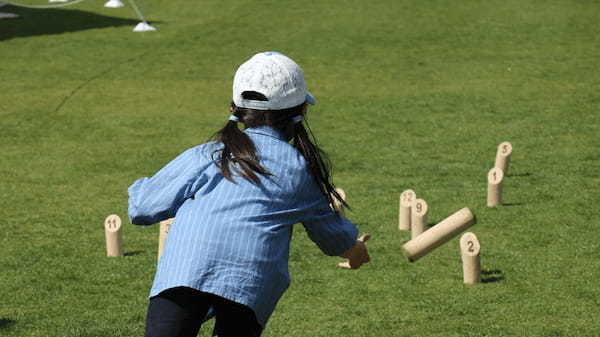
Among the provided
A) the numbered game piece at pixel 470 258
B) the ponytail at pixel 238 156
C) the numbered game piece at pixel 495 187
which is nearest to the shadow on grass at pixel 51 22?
the numbered game piece at pixel 495 187

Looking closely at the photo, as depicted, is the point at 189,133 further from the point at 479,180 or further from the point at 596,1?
the point at 596,1

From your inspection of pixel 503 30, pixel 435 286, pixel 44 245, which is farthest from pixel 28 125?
pixel 503 30

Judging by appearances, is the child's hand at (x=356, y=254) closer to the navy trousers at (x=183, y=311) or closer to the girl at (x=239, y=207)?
the girl at (x=239, y=207)

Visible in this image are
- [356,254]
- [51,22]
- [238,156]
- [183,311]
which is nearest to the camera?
[183,311]

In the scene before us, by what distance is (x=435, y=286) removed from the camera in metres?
7.25

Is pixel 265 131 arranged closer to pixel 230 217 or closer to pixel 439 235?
pixel 230 217

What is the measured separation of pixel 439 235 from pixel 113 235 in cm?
355

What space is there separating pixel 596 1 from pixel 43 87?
13.4 m

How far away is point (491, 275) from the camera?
7.48m

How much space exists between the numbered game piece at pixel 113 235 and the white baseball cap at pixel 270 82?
4840 millimetres

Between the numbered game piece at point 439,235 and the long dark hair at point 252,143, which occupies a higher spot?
the long dark hair at point 252,143

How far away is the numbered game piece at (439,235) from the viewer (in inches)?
208

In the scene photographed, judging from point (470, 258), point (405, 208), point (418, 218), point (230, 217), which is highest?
point (230, 217)

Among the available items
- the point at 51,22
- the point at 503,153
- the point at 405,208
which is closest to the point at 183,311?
the point at 405,208
